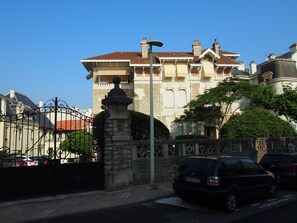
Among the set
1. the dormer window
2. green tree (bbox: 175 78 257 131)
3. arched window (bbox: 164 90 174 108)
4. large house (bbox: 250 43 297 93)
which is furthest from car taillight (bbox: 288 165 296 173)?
the dormer window

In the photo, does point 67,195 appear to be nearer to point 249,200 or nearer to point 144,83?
point 249,200

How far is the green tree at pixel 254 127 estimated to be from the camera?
2022 centimetres

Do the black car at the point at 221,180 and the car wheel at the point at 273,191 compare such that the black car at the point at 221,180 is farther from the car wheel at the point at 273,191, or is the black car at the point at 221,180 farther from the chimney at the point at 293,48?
the chimney at the point at 293,48

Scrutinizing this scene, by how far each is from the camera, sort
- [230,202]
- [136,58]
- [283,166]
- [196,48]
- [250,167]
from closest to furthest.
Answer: [230,202] → [250,167] → [283,166] → [136,58] → [196,48]

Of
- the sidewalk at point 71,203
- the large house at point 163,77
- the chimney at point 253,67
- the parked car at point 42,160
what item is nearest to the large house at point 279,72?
the chimney at point 253,67

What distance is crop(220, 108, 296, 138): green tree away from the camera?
20.2 meters

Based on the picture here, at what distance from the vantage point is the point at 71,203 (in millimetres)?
9477

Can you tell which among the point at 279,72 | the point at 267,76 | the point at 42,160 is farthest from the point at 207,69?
the point at 42,160

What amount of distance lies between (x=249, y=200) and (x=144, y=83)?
95.2 ft

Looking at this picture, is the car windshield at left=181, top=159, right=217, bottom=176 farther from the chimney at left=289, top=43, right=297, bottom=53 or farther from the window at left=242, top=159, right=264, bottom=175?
the chimney at left=289, top=43, right=297, bottom=53

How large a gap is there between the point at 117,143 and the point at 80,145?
1375 mm

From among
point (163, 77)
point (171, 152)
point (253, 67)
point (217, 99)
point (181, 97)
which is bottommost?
point (171, 152)

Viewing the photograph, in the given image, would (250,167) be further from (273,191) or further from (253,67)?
(253,67)

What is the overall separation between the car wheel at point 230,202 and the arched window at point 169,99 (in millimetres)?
30085
